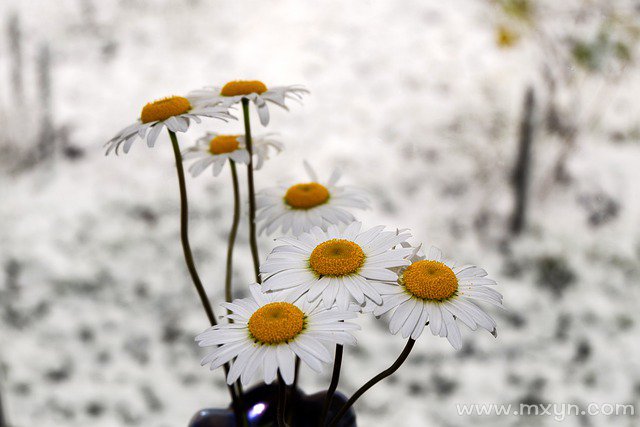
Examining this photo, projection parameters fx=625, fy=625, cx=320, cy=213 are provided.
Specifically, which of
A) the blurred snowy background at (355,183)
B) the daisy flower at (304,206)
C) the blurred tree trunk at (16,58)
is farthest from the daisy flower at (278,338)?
the blurred tree trunk at (16,58)

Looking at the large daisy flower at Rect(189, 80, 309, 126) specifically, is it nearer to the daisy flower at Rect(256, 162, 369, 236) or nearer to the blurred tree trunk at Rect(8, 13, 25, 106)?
the daisy flower at Rect(256, 162, 369, 236)

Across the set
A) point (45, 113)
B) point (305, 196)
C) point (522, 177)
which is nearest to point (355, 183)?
point (522, 177)

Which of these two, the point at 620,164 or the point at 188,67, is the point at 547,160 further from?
the point at 188,67

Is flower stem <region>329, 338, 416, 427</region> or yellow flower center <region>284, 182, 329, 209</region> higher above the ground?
yellow flower center <region>284, 182, 329, 209</region>

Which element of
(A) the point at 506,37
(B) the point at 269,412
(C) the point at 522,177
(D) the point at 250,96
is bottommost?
(B) the point at 269,412

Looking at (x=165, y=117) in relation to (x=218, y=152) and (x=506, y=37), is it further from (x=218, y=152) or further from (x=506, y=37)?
(x=506, y=37)

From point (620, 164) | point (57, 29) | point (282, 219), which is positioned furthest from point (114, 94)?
point (282, 219)

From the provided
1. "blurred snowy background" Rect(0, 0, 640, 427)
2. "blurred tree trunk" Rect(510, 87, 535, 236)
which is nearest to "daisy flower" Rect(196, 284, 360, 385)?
"blurred snowy background" Rect(0, 0, 640, 427)
